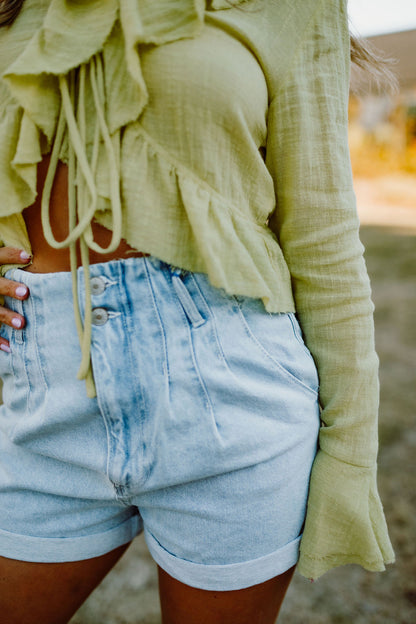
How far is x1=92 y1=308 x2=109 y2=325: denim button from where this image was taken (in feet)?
2.40

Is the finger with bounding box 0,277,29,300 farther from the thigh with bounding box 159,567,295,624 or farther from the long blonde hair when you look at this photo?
the long blonde hair

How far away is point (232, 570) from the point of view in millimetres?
797

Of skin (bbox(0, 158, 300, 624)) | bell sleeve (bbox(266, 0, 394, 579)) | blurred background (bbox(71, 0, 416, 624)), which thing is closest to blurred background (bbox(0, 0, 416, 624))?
blurred background (bbox(71, 0, 416, 624))

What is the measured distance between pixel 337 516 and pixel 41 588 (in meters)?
0.47

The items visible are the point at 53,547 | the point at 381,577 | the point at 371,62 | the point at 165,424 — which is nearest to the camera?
the point at 165,424

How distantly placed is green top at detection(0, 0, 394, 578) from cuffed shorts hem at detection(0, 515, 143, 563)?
30cm

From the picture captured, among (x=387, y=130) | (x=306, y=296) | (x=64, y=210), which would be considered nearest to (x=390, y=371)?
(x=306, y=296)

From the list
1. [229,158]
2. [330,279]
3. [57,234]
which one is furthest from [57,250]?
[330,279]

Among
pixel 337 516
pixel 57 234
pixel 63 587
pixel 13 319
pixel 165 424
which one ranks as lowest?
pixel 63 587

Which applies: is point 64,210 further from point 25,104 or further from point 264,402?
point 264,402

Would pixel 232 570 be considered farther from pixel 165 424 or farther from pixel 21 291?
pixel 21 291

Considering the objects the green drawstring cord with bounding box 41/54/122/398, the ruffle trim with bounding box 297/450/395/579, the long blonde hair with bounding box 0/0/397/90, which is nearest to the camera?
the green drawstring cord with bounding box 41/54/122/398

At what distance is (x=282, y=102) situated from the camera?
Result: 774 millimetres

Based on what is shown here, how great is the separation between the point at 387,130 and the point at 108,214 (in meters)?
11.2
